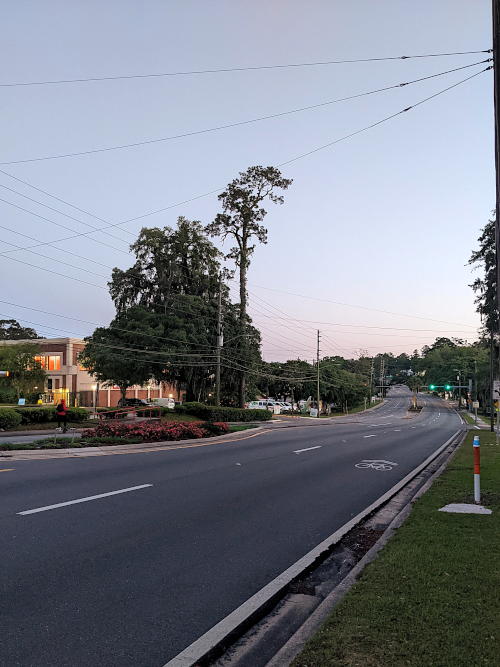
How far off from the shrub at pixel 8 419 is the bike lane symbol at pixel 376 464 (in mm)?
19236

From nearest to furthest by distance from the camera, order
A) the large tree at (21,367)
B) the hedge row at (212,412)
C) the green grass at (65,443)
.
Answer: the green grass at (65,443)
the hedge row at (212,412)
the large tree at (21,367)

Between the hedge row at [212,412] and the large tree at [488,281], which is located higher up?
the large tree at [488,281]

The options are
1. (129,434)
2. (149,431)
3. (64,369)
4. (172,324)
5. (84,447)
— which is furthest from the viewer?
(64,369)

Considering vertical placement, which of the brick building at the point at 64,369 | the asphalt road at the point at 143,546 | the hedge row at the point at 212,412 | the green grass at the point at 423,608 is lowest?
the hedge row at the point at 212,412

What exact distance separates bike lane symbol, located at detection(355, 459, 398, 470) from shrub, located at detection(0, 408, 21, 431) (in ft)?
63.1

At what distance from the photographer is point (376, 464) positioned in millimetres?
15445

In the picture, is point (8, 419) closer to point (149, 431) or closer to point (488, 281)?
point (149, 431)

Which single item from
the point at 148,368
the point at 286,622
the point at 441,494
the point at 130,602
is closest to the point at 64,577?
the point at 130,602

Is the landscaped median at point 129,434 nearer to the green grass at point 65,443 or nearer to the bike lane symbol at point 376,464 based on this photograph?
the green grass at point 65,443

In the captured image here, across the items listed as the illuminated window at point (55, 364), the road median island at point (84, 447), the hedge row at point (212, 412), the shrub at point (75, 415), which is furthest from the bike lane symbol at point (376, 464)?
the illuminated window at point (55, 364)

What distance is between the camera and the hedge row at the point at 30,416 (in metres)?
26.6

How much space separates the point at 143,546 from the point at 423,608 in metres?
3.43

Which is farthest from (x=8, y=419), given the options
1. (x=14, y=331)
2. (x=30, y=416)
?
(x=14, y=331)

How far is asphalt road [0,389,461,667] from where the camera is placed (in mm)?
4086
